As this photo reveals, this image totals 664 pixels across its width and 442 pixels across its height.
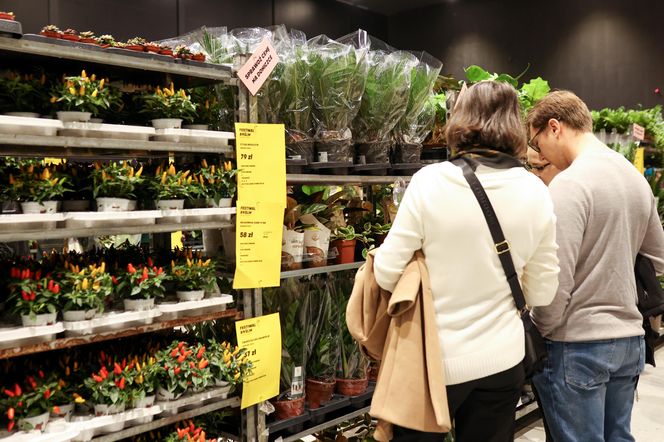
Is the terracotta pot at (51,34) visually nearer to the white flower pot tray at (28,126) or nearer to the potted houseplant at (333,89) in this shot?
the white flower pot tray at (28,126)

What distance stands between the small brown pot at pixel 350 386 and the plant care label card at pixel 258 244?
0.66 m

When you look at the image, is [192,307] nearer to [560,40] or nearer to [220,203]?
[220,203]

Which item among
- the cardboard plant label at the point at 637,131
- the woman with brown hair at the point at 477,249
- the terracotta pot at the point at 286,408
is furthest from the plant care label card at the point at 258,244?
the cardboard plant label at the point at 637,131

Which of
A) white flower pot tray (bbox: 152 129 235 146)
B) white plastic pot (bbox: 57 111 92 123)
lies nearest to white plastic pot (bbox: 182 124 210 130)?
white flower pot tray (bbox: 152 129 235 146)

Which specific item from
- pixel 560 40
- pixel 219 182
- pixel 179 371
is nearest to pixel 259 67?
pixel 219 182

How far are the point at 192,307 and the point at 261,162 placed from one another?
60cm

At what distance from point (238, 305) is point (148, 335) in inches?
13.9

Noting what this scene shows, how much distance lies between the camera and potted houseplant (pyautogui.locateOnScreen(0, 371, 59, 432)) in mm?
1687

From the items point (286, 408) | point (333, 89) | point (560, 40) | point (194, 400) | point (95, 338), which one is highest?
point (560, 40)

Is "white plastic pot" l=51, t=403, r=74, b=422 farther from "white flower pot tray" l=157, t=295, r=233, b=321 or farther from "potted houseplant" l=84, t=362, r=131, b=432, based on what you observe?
"white flower pot tray" l=157, t=295, r=233, b=321

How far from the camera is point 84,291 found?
180 centimetres

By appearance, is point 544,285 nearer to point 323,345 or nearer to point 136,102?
point 323,345

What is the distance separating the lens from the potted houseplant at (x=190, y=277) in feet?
6.83

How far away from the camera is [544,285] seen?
1886 mm
